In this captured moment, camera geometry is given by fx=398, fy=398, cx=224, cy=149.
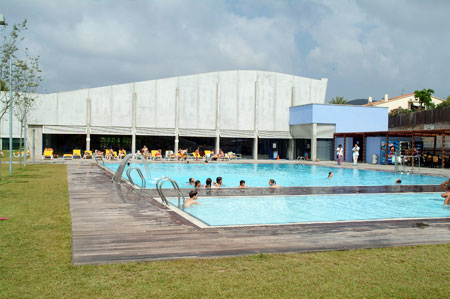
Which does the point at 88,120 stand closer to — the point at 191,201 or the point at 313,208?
the point at 191,201

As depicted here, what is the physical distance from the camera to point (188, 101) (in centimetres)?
3472

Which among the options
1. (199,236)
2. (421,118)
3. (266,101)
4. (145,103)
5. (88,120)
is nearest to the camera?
(199,236)

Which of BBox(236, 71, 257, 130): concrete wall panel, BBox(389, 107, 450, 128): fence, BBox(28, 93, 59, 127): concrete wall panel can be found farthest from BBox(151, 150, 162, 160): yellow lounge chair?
BBox(389, 107, 450, 128): fence

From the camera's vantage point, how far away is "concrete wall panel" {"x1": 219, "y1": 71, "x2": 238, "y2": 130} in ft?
117

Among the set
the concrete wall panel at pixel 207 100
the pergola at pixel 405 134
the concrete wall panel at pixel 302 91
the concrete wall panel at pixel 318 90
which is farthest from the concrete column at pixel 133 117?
the pergola at pixel 405 134

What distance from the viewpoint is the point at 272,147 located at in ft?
130

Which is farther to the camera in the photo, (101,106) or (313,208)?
(101,106)

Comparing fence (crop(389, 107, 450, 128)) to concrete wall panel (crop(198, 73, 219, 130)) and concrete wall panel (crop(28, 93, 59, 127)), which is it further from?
concrete wall panel (crop(28, 93, 59, 127))

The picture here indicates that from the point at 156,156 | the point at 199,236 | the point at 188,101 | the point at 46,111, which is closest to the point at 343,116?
the point at 188,101

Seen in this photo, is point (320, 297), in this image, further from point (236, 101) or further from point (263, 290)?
point (236, 101)

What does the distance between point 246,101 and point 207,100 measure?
3638 mm

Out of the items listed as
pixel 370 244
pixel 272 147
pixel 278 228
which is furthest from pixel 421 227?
pixel 272 147

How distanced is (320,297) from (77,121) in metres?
31.4

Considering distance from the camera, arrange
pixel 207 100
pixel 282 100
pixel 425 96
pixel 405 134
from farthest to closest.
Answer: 1. pixel 425 96
2. pixel 282 100
3. pixel 207 100
4. pixel 405 134
